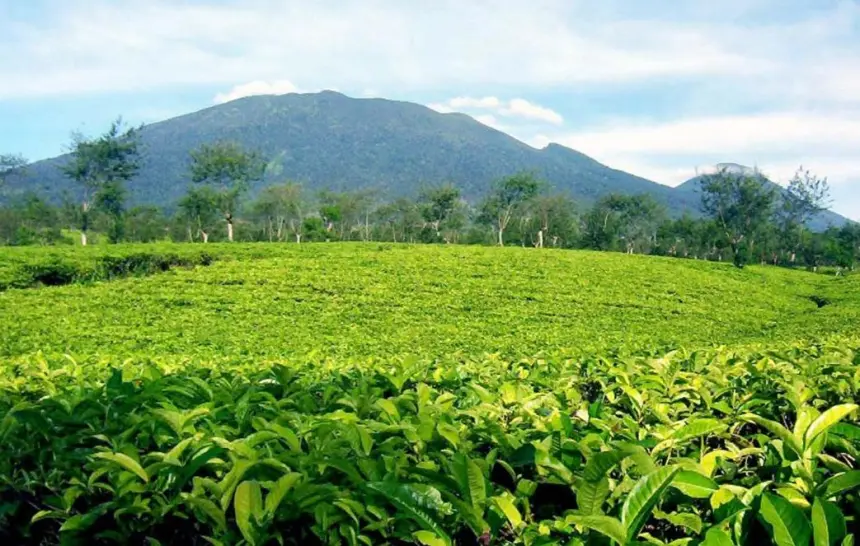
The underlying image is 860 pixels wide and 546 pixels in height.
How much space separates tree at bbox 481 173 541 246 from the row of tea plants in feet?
144

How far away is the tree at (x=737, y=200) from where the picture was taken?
33.7 m

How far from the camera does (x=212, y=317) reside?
11.8m

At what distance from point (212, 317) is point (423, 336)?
154 inches

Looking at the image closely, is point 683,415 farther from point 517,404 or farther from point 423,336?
point 423,336

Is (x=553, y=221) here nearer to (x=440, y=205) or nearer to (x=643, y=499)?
(x=440, y=205)

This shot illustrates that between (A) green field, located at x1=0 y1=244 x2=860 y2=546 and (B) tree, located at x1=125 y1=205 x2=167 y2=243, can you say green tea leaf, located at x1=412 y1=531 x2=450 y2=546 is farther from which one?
(B) tree, located at x1=125 y1=205 x2=167 y2=243

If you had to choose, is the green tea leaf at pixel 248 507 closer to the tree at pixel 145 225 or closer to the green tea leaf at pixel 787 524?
the green tea leaf at pixel 787 524

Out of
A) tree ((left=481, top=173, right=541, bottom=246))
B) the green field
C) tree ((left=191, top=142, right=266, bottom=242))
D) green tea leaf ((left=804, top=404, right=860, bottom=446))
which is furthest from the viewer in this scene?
tree ((left=481, top=173, right=541, bottom=246))

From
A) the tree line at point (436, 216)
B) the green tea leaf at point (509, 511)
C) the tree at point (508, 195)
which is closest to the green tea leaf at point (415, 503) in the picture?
the green tea leaf at point (509, 511)

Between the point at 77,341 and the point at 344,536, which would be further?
the point at 77,341

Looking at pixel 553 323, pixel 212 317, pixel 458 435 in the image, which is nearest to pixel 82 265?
pixel 212 317

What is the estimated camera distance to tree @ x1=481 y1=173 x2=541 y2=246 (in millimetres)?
48000

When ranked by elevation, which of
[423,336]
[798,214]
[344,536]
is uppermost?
[798,214]

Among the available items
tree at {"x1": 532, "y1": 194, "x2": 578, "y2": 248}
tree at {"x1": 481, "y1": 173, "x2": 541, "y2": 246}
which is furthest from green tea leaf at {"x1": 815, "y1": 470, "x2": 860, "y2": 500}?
tree at {"x1": 532, "y1": 194, "x2": 578, "y2": 248}
